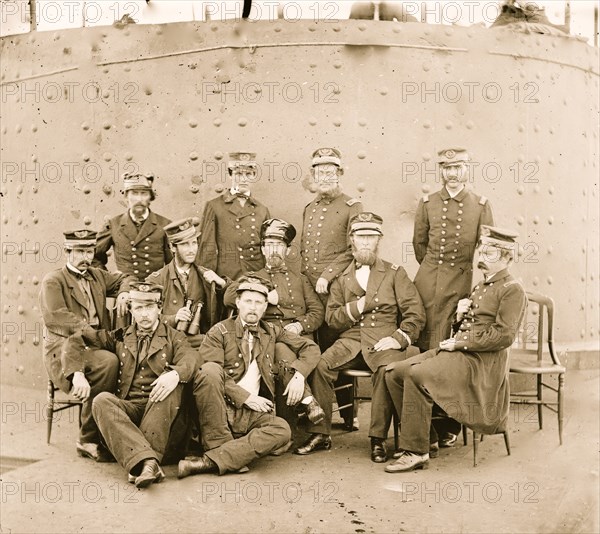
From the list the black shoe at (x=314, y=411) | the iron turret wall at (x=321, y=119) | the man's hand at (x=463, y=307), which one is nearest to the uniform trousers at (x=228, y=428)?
the black shoe at (x=314, y=411)

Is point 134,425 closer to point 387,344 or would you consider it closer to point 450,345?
point 387,344

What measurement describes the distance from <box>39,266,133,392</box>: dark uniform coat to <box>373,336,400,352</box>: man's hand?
1.61 metres

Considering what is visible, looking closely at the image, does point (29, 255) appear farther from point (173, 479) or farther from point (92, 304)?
point (173, 479)

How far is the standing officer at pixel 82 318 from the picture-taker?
4473mm

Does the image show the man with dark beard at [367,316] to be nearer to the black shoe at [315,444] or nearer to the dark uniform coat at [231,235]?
the black shoe at [315,444]

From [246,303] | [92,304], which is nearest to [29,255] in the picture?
[92,304]

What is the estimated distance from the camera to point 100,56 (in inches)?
233

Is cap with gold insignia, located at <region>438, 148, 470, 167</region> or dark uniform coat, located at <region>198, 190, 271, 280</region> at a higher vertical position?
cap with gold insignia, located at <region>438, 148, 470, 167</region>

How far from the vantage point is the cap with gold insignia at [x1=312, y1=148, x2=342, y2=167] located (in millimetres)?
5176

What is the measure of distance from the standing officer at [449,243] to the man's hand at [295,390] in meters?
1.07

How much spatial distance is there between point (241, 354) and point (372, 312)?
3.10 ft

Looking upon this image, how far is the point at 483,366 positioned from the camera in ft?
14.6

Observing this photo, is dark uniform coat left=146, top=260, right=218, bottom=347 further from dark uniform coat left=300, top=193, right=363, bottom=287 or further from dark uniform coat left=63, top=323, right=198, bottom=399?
dark uniform coat left=300, top=193, right=363, bottom=287

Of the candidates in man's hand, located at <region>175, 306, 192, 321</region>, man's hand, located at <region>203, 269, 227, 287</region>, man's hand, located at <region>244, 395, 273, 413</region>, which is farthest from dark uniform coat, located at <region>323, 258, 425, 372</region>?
man's hand, located at <region>175, 306, 192, 321</region>
